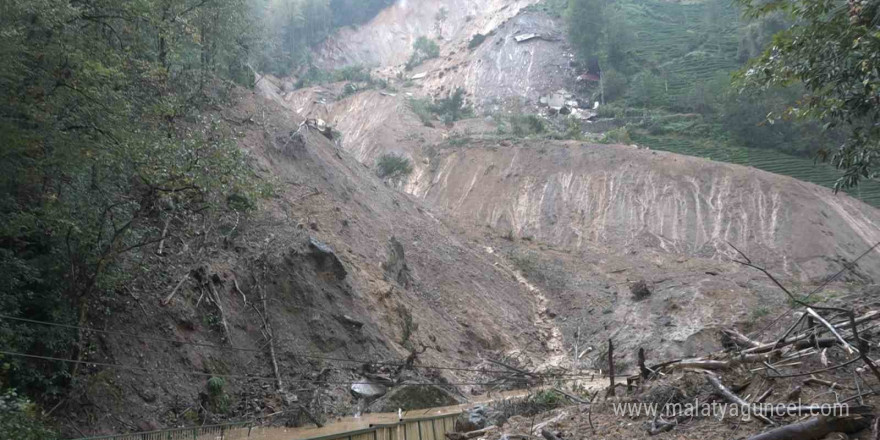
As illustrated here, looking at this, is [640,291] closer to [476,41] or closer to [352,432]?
[352,432]

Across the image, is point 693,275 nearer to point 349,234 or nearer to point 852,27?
point 349,234

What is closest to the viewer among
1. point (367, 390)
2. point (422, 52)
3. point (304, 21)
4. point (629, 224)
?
point (367, 390)

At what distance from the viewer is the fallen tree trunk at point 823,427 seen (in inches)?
195

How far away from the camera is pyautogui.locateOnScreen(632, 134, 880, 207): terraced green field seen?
43.9m

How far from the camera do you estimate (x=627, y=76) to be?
69.6 m

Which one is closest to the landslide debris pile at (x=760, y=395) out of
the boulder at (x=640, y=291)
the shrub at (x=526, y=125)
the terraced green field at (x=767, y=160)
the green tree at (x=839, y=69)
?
the green tree at (x=839, y=69)

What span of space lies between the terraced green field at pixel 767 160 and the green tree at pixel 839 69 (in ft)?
131

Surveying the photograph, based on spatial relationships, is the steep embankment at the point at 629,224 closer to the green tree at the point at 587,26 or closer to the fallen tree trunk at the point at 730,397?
the fallen tree trunk at the point at 730,397

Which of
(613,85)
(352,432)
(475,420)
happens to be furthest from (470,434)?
(613,85)

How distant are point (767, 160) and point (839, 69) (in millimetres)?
46167

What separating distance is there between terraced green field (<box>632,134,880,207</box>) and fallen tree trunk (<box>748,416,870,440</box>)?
45641 millimetres

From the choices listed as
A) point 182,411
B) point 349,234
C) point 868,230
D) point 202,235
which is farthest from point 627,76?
point 182,411

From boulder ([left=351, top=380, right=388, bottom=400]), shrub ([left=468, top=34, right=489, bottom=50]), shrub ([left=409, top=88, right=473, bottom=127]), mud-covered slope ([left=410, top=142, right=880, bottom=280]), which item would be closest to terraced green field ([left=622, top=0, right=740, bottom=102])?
shrub ([left=468, top=34, right=489, bottom=50])

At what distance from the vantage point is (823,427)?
195 inches
